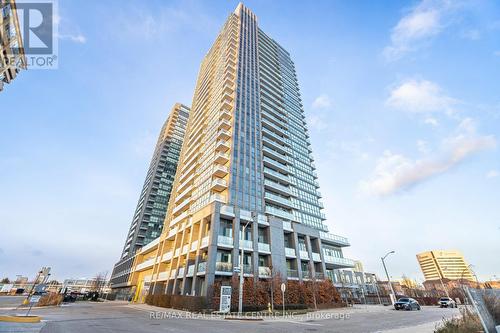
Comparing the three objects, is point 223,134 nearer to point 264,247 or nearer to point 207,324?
point 264,247

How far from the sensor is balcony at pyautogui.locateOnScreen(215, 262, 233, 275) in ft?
98.8

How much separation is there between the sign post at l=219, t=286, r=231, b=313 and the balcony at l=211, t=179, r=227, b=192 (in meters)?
17.9

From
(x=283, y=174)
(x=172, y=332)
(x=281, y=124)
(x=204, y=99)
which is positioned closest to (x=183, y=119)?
(x=204, y=99)

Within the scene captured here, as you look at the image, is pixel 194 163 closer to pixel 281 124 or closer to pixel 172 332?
pixel 281 124

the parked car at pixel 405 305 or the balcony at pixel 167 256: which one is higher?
the balcony at pixel 167 256

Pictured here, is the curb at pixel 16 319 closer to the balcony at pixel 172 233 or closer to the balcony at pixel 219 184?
the balcony at pixel 219 184

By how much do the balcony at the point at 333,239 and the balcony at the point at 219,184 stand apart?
22.5 metres

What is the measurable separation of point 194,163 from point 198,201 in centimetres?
1295

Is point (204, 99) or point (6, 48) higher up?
point (204, 99)

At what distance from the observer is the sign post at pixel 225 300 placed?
77.2 feet

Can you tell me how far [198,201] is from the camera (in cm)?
4309

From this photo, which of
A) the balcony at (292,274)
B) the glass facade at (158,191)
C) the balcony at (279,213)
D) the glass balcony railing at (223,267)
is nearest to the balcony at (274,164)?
the balcony at (279,213)

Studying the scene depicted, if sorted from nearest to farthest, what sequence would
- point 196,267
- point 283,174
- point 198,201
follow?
point 196,267, point 198,201, point 283,174

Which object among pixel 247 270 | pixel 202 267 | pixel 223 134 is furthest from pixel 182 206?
pixel 247 270
